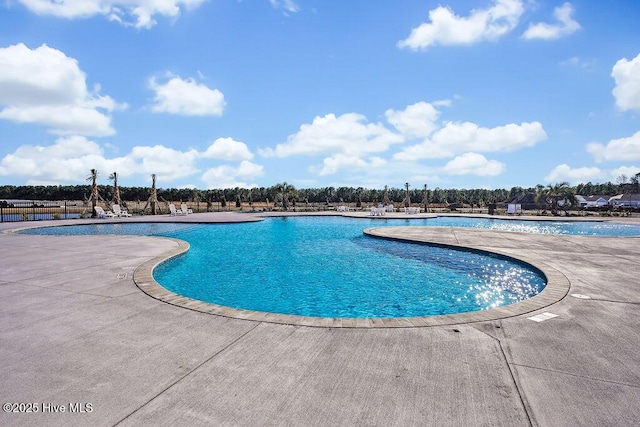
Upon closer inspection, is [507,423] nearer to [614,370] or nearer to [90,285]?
[614,370]

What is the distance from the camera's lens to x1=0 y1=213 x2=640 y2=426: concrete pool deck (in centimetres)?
263

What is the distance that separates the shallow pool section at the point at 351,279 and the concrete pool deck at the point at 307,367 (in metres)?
2.16

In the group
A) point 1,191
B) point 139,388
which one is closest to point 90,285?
point 139,388

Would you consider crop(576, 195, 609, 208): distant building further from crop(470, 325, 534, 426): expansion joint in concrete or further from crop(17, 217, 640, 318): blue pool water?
crop(470, 325, 534, 426): expansion joint in concrete

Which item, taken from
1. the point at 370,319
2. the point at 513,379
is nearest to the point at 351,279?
the point at 370,319

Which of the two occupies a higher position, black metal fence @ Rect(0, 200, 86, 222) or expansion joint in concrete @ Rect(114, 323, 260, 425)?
black metal fence @ Rect(0, 200, 86, 222)

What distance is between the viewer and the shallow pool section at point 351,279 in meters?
7.02

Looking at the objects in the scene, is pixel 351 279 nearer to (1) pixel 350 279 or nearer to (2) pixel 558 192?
(1) pixel 350 279

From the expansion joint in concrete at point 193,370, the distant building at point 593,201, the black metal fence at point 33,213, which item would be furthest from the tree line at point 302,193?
the expansion joint in concrete at point 193,370

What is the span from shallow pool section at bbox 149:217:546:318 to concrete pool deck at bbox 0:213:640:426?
216 cm

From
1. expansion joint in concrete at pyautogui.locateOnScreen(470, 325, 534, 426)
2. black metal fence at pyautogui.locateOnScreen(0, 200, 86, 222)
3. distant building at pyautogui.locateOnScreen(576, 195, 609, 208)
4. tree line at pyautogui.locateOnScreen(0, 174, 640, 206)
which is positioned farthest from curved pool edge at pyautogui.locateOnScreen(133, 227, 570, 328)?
distant building at pyautogui.locateOnScreen(576, 195, 609, 208)

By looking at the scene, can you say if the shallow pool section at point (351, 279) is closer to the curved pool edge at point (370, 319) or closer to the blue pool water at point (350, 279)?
the blue pool water at point (350, 279)

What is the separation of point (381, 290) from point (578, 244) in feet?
28.8

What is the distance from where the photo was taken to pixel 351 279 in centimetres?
885
